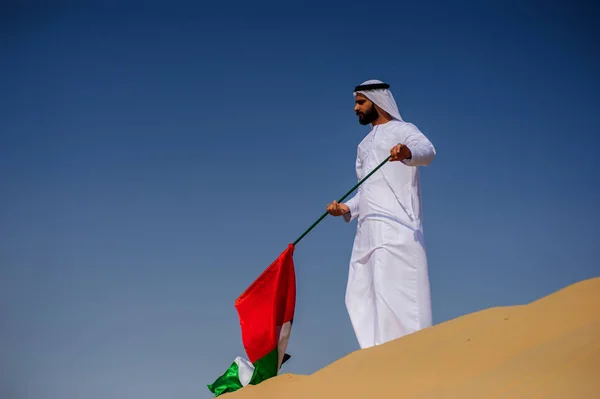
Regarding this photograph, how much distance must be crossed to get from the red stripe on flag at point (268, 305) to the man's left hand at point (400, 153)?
1108mm

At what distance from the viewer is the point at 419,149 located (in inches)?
239

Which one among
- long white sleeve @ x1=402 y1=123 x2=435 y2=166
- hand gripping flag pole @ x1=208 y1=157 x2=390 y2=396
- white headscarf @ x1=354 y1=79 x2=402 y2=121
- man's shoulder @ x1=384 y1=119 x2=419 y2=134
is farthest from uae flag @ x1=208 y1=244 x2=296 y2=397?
white headscarf @ x1=354 y1=79 x2=402 y2=121

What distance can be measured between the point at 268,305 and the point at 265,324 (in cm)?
16

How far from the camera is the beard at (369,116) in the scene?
6.86 metres

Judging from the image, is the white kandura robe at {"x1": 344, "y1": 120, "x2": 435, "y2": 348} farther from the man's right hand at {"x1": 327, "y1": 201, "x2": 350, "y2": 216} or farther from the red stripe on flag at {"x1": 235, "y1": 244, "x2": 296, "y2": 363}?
the red stripe on flag at {"x1": 235, "y1": 244, "x2": 296, "y2": 363}

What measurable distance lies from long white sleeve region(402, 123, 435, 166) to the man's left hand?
5cm

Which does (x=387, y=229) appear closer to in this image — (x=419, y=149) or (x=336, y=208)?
(x=336, y=208)

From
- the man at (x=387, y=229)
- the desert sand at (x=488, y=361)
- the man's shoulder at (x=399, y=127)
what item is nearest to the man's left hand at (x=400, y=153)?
the man at (x=387, y=229)

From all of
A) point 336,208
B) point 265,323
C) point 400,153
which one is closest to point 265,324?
point 265,323

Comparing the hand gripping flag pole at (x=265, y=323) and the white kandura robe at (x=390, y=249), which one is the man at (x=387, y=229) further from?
the hand gripping flag pole at (x=265, y=323)

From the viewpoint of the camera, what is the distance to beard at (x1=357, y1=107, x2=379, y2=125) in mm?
6855

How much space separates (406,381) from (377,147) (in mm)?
3171

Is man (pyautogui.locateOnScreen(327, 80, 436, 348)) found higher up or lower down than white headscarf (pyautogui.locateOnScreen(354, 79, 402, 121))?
lower down

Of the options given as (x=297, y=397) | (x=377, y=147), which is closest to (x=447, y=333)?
(x=297, y=397)
